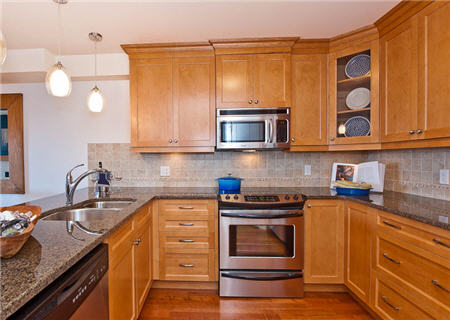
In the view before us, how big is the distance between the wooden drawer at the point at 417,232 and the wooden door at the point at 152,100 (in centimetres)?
198

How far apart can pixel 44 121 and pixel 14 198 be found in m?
0.97

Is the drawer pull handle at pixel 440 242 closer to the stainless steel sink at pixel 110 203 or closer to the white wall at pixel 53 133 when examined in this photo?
the stainless steel sink at pixel 110 203

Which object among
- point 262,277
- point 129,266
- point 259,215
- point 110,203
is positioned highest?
point 110,203

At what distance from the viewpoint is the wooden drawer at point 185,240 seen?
216cm

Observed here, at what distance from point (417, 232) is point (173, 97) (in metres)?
2.24

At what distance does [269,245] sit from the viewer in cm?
210

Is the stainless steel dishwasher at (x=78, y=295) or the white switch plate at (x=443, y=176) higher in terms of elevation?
the white switch plate at (x=443, y=176)

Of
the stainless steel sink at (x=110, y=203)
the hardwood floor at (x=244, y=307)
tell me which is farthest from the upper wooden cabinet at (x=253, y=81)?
the hardwood floor at (x=244, y=307)

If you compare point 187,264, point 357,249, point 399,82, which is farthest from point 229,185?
point 399,82

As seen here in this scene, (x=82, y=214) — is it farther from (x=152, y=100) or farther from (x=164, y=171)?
(x=152, y=100)

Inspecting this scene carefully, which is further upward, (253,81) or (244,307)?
(253,81)

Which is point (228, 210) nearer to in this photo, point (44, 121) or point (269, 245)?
point (269, 245)

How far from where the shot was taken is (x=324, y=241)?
2141 millimetres

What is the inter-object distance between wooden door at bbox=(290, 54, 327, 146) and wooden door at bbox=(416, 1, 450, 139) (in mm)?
808
